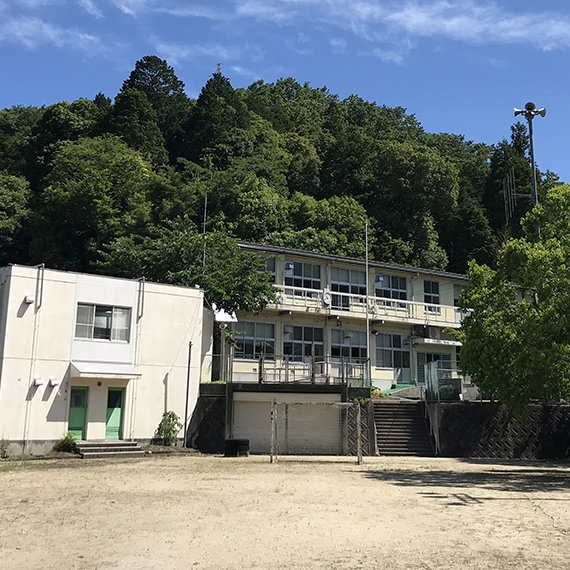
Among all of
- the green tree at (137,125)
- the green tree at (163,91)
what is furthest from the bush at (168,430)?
the green tree at (163,91)

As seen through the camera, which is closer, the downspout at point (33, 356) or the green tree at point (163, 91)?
the downspout at point (33, 356)

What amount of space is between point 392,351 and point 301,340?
6.15 m

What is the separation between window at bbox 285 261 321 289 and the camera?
36.5 meters

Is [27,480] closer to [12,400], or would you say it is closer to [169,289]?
[12,400]

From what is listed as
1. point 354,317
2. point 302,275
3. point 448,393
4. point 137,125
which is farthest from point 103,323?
point 137,125

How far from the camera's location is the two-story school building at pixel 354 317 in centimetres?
3488

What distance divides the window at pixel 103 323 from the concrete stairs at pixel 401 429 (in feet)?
35.2

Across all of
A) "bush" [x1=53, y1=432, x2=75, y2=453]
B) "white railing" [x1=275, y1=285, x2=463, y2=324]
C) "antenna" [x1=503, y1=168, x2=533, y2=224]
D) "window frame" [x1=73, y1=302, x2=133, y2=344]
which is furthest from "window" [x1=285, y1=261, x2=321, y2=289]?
"bush" [x1=53, y1=432, x2=75, y2=453]

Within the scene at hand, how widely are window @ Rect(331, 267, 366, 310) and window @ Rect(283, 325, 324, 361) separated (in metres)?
2.39

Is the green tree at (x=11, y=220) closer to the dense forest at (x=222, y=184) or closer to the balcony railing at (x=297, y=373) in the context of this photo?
the dense forest at (x=222, y=184)

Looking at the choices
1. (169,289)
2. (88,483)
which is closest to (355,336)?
(169,289)

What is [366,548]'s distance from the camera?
8.38 m

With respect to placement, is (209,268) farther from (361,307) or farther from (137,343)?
(361,307)

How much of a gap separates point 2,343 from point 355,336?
20.7 meters
